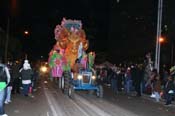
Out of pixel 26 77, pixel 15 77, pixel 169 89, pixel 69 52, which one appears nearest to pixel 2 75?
pixel 26 77

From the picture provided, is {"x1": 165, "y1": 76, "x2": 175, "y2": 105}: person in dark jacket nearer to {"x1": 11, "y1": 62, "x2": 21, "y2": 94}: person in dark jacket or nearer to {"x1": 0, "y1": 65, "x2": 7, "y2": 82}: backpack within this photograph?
{"x1": 11, "y1": 62, "x2": 21, "y2": 94}: person in dark jacket

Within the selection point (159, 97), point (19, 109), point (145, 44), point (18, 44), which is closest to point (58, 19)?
point (18, 44)

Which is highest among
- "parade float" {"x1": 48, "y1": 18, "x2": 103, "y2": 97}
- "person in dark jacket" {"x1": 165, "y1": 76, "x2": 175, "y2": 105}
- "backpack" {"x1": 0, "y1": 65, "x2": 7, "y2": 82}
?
"parade float" {"x1": 48, "y1": 18, "x2": 103, "y2": 97}

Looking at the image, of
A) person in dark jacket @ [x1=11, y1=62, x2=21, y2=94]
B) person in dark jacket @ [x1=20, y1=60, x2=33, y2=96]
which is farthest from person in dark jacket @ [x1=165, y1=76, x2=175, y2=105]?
person in dark jacket @ [x1=11, y1=62, x2=21, y2=94]

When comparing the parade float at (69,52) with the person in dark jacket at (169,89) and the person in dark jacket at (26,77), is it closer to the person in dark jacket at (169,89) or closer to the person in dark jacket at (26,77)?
the person in dark jacket at (26,77)

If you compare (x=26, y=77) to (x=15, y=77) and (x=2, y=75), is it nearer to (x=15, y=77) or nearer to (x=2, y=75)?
(x=15, y=77)

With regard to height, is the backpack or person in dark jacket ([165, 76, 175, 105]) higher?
the backpack

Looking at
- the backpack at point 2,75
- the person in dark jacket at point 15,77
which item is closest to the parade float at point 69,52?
the person in dark jacket at point 15,77

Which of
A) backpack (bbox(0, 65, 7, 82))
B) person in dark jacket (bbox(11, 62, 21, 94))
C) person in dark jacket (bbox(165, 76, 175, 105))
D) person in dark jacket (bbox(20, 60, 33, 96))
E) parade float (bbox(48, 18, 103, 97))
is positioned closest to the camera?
backpack (bbox(0, 65, 7, 82))

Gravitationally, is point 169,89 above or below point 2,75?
below

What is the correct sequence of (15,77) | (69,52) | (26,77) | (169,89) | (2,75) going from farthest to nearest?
1. (69,52)
2. (15,77)
3. (26,77)
4. (169,89)
5. (2,75)

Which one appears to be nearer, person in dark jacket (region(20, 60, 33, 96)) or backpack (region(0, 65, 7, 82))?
backpack (region(0, 65, 7, 82))

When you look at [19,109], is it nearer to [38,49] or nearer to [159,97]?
[159,97]

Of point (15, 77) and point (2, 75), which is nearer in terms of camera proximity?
point (2, 75)
